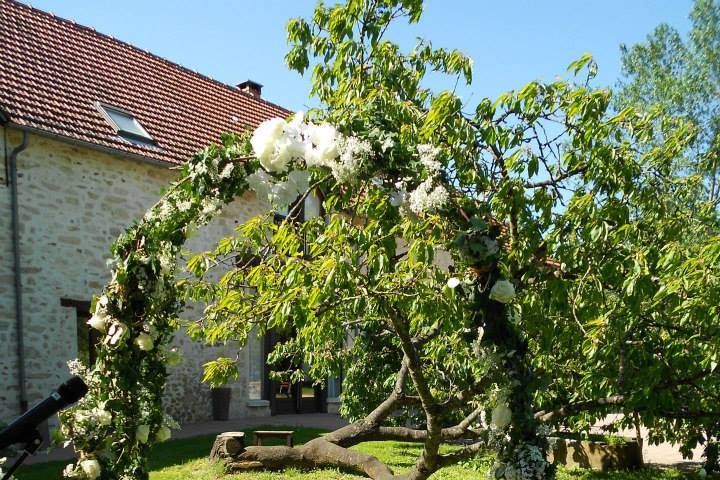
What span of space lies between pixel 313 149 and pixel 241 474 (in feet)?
18.5

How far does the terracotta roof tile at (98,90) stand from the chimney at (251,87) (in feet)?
5.49

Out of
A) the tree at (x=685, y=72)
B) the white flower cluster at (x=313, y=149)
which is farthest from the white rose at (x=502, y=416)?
the tree at (x=685, y=72)

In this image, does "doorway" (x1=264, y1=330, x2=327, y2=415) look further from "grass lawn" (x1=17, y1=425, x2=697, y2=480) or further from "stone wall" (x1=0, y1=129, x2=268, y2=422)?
"grass lawn" (x1=17, y1=425, x2=697, y2=480)

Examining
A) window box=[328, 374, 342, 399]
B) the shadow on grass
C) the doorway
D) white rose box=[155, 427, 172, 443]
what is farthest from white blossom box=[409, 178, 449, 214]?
window box=[328, 374, 342, 399]

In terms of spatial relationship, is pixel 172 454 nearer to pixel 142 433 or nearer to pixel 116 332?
pixel 142 433

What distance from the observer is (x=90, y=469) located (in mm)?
2977

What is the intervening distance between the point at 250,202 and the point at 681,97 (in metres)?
13.2

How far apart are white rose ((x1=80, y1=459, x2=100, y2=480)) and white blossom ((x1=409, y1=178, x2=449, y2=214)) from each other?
1905 mm

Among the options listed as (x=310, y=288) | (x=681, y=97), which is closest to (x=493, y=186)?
(x=310, y=288)

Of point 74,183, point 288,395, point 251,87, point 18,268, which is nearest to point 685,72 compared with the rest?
point 251,87

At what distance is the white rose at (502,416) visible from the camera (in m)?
2.76

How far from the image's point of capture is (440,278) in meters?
4.11

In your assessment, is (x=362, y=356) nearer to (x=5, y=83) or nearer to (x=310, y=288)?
(x=310, y=288)

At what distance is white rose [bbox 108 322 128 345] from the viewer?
3092 mm
